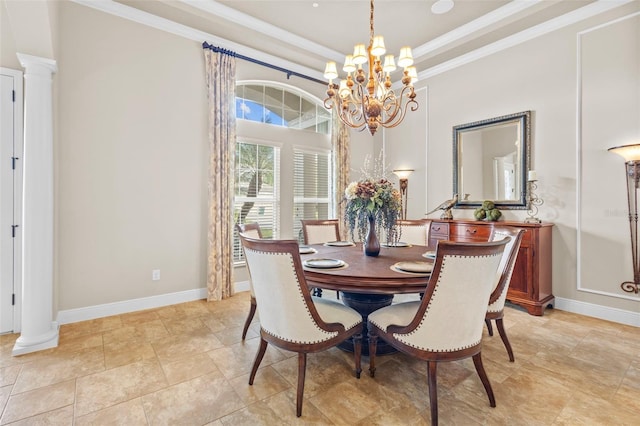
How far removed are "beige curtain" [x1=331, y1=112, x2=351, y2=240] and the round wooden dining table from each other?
7.90 feet

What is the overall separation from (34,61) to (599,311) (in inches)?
230

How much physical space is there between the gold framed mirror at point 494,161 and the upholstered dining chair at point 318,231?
1.99m

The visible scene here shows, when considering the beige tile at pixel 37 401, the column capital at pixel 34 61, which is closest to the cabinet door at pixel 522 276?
the beige tile at pixel 37 401

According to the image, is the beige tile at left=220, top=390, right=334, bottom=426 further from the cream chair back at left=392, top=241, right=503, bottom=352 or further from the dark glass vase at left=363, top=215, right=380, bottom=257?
the dark glass vase at left=363, top=215, right=380, bottom=257

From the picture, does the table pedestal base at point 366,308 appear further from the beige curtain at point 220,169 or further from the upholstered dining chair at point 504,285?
the beige curtain at point 220,169

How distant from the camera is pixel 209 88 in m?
3.80

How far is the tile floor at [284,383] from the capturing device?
5.71 feet

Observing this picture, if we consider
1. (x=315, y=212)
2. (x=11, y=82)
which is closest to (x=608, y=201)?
(x=315, y=212)

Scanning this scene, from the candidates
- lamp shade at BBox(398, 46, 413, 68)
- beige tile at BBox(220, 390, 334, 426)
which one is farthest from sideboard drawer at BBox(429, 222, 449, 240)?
beige tile at BBox(220, 390, 334, 426)

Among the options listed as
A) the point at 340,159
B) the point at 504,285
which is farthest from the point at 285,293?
the point at 340,159

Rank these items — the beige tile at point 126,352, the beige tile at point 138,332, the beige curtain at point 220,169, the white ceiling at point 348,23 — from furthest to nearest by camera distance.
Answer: the beige curtain at point 220,169
the white ceiling at point 348,23
the beige tile at point 138,332
the beige tile at point 126,352

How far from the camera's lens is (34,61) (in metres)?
2.48

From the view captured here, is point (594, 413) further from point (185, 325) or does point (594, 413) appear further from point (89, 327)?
point (89, 327)

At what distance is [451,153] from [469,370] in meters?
3.26
